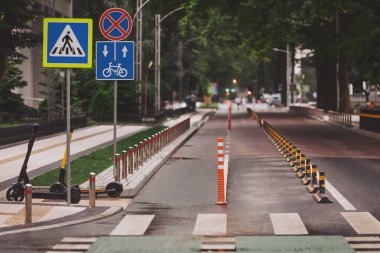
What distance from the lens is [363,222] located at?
13.3 meters

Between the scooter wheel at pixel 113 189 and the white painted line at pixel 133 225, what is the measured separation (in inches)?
82.9

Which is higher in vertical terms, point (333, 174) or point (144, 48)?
point (144, 48)

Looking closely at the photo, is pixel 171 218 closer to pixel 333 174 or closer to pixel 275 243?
pixel 275 243

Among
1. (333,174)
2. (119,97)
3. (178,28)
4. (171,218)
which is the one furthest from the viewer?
(178,28)

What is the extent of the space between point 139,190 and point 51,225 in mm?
5104

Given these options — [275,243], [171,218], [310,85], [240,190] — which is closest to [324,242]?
[275,243]

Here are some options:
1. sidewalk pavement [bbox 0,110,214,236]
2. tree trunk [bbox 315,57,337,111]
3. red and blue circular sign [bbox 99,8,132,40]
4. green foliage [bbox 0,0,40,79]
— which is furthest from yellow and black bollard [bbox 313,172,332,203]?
tree trunk [bbox 315,57,337,111]

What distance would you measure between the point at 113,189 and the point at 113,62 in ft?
9.19

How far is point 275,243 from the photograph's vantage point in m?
11.4

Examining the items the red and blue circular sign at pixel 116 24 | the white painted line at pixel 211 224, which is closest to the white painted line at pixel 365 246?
the white painted line at pixel 211 224

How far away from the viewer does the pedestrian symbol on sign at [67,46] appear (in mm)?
14727

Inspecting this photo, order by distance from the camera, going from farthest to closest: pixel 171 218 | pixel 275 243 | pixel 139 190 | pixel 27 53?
1. pixel 27 53
2. pixel 139 190
3. pixel 171 218
4. pixel 275 243

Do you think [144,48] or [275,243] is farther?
[144,48]

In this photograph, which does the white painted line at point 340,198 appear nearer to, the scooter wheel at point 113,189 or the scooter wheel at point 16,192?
the scooter wheel at point 113,189
